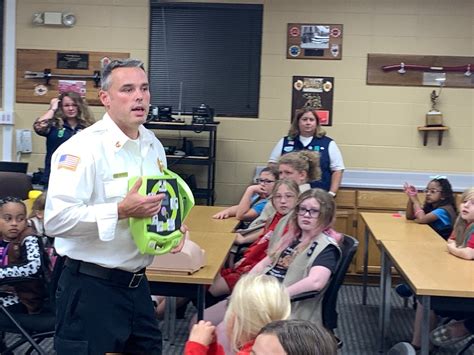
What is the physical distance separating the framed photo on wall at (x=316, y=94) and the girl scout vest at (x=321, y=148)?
723mm

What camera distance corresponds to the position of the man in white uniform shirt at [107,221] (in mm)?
2178

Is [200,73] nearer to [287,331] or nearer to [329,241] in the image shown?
[329,241]

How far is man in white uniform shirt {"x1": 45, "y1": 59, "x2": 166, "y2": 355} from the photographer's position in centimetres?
218

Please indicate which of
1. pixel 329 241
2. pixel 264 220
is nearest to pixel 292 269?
pixel 329 241

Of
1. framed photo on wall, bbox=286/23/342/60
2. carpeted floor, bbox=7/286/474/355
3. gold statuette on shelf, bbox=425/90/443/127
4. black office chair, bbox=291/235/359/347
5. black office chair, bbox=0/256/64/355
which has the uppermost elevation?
framed photo on wall, bbox=286/23/342/60

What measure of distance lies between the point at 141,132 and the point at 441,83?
4474mm

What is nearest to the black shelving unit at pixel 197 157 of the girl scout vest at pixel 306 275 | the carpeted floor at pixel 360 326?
the carpeted floor at pixel 360 326

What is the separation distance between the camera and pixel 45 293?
130 inches

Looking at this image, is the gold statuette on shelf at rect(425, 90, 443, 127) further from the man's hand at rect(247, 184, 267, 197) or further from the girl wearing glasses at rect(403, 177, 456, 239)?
the man's hand at rect(247, 184, 267, 197)

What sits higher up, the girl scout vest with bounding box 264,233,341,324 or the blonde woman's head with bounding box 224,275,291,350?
the blonde woman's head with bounding box 224,275,291,350

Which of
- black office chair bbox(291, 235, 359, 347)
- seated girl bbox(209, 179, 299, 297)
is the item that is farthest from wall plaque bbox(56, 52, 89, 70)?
black office chair bbox(291, 235, 359, 347)

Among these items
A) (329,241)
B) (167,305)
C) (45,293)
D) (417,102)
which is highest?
(417,102)

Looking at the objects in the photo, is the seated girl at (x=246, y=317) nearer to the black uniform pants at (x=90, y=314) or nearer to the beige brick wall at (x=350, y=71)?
the black uniform pants at (x=90, y=314)

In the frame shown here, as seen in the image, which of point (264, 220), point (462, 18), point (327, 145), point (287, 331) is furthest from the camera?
point (462, 18)
